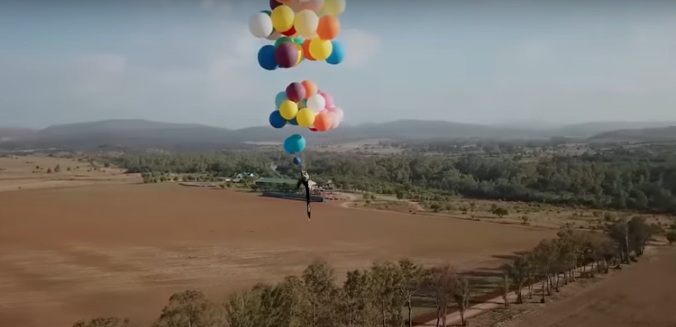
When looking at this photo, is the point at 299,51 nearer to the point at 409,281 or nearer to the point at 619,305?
the point at 409,281

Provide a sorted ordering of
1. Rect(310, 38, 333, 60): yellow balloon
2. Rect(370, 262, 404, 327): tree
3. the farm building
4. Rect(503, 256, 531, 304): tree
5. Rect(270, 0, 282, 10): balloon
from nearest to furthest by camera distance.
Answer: Rect(270, 0, 282, 10): balloon, Rect(310, 38, 333, 60): yellow balloon, Rect(370, 262, 404, 327): tree, Rect(503, 256, 531, 304): tree, the farm building

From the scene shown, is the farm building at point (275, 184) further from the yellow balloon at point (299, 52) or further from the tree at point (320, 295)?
the yellow balloon at point (299, 52)

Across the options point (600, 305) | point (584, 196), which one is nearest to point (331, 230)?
point (600, 305)

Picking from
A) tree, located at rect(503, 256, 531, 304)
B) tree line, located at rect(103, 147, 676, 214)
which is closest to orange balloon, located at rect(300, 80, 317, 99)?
tree, located at rect(503, 256, 531, 304)

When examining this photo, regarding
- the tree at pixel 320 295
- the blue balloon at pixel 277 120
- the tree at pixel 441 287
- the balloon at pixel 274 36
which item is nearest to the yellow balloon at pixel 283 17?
the balloon at pixel 274 36

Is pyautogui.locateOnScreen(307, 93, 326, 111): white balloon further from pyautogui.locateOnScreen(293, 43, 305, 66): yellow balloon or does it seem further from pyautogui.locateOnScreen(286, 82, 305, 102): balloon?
pyautogui.locateOnScreen(293, 43, 305, 66): yellow balloon
